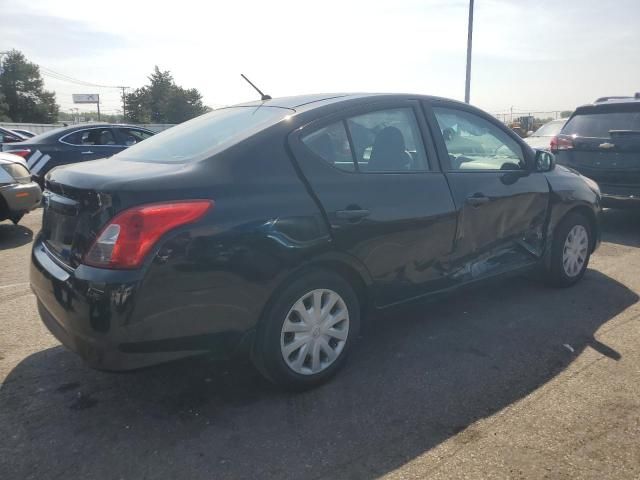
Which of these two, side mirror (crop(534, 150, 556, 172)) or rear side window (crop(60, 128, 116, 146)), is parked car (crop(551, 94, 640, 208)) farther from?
rear side window (crop(60, 128, 116, 146))

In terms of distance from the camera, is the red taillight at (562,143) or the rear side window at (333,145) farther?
the red taillight at (562,143)

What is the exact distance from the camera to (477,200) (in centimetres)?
365

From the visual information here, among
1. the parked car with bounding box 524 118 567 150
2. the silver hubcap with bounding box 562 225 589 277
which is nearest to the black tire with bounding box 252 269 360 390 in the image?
the silver hubcap with bounding box 562 225 589 277

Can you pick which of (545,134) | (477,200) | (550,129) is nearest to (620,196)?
(477,200)

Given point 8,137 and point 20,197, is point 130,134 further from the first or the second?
point 8,137

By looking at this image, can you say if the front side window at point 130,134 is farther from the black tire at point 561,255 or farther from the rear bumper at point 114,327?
the rear bumper at point 114,327

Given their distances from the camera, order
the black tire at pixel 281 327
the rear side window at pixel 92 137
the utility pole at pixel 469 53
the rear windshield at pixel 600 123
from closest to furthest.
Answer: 1. the black tire at pixel 281 327
2. the rear windshield at pixel 600 123
3. the rear side window at pixel 92 137
4. the utility pole at pixel 469 53

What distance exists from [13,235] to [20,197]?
731 millimetres

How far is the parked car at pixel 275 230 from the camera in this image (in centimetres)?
238

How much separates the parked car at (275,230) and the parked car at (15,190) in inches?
160

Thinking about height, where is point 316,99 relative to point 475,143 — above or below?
above

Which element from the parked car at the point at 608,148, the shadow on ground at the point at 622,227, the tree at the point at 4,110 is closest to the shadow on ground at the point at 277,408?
the shadow on ground at the point at 622,227

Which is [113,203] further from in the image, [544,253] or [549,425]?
[544,253]

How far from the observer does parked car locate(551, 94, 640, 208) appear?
21.5 ft
